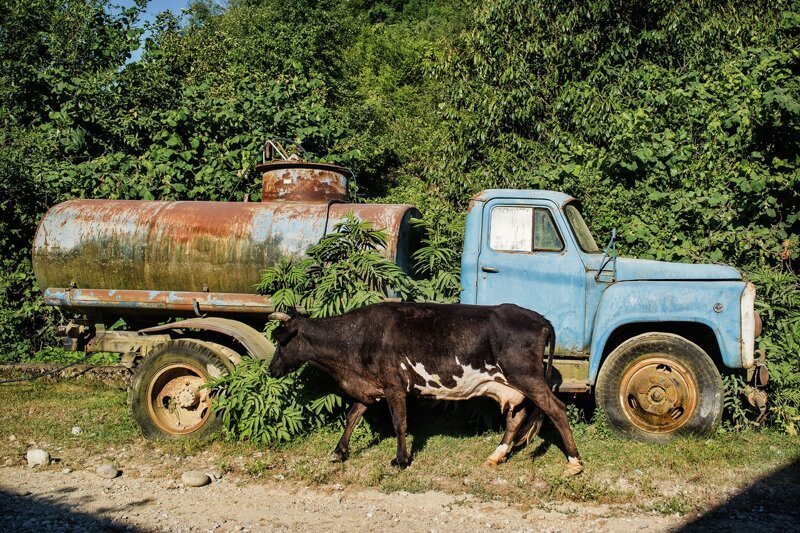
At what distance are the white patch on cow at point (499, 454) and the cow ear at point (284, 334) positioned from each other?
215 centimetres

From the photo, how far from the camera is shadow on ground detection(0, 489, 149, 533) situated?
506 centimetres

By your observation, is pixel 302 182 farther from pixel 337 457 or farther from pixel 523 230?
pixel 337 457

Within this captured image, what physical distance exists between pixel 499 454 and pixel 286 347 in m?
2.21

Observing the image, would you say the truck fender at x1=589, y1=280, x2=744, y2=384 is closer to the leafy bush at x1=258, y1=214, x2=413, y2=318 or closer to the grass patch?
the grass patch

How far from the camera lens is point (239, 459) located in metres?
6.67

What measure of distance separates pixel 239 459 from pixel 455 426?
2.25m

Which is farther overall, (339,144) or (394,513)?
(339,144)

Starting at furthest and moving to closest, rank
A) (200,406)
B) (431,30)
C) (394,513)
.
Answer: (431,30)
(200,406)
(394,513)

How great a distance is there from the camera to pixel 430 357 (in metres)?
6.43

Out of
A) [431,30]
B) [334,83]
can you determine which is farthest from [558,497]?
[431,30]

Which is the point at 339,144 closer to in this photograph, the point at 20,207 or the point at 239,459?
the point at 20,207

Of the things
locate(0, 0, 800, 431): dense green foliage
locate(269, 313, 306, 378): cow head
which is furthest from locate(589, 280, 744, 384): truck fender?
locate(269, 313, 306, 378): cow head

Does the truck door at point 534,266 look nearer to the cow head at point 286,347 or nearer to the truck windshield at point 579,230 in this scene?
the truck windshield at point 579,230

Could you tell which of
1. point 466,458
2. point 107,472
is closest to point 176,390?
point 107,472
